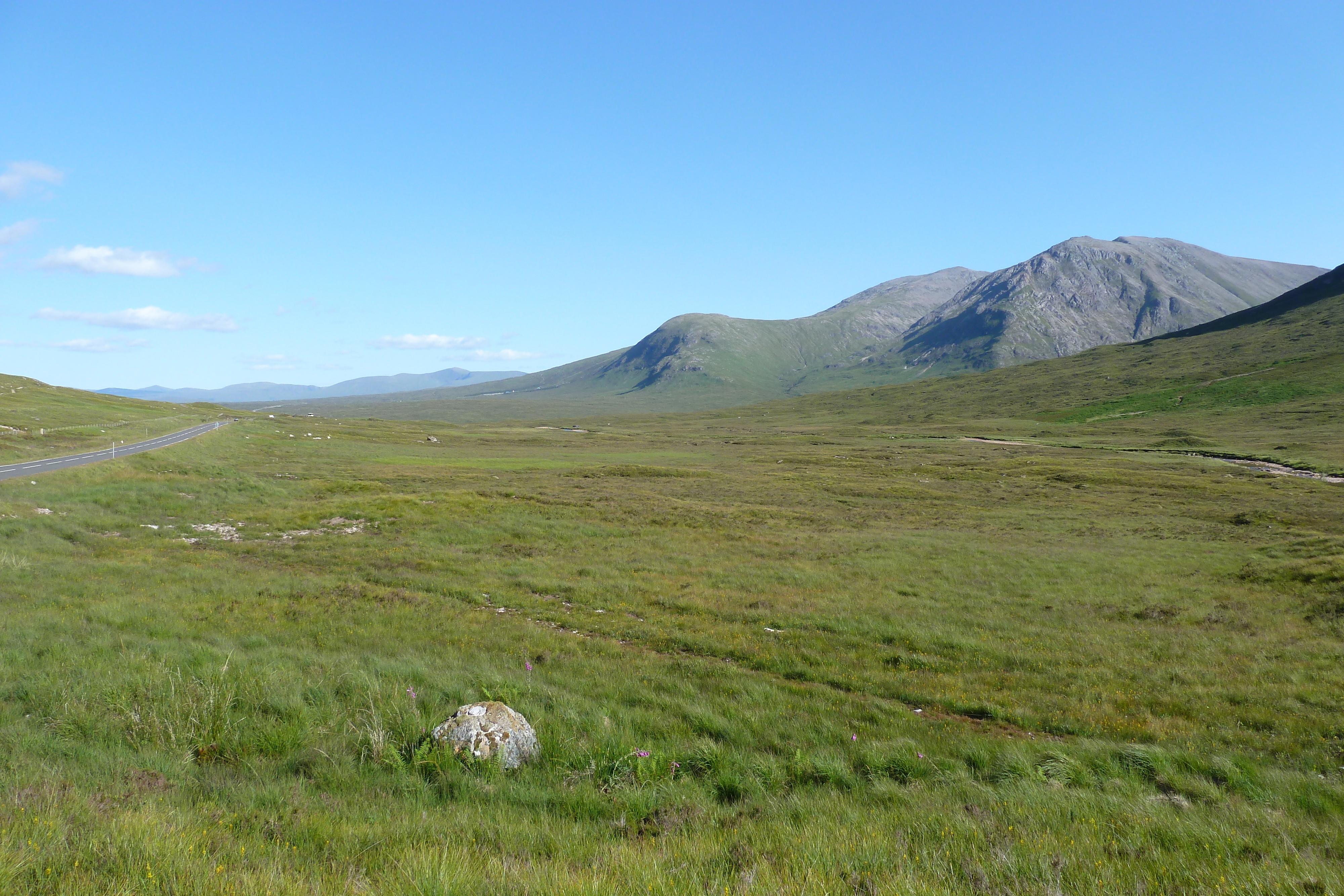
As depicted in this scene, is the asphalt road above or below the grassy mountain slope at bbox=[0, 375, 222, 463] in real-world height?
below

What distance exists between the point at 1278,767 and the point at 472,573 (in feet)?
72.2

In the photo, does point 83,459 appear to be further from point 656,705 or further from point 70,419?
point 70,419

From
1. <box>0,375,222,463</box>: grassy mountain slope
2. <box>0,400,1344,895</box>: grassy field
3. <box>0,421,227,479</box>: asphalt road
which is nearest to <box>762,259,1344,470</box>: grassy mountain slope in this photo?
<box>0,400,1344,895</box>: grassy field

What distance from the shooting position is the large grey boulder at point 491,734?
8.53 metres

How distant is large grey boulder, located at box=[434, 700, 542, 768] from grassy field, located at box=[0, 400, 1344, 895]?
0.85 ft

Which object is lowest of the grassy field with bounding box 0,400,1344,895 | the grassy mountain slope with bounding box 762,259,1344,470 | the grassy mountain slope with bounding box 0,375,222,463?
the grassy mountain slope with bounding box 762,259,1344,470

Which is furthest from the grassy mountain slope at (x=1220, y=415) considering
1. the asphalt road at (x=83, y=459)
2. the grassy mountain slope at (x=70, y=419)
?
the grassy mountain slope at (x=70, y=419)

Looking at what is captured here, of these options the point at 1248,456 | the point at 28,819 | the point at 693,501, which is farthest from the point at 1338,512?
the point at 28,819

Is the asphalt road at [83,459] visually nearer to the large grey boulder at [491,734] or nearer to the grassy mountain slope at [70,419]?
→ the grassy mountain slope at [70,419]

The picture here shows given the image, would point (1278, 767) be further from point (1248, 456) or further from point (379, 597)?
point (1248, 456)

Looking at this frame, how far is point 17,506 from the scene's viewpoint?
26.7 metres

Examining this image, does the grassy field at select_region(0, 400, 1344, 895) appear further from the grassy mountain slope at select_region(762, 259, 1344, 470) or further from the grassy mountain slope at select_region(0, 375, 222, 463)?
the grassy mountain slope at select_region(762, 259, 1344, 470)

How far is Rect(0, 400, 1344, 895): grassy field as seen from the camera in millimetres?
5613

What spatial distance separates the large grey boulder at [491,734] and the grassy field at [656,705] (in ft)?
0.85
